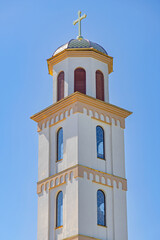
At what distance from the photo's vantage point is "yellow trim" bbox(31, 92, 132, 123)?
109ft

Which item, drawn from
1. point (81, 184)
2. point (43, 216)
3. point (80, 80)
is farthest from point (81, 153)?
point (80, 80)

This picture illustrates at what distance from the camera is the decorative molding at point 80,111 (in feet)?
109

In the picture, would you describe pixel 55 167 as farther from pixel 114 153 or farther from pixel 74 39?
pixel 74 39

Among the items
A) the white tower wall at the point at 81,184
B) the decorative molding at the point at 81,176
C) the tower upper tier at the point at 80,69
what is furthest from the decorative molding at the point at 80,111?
the decorative molding at the point at 81,176

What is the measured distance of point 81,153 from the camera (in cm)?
3209

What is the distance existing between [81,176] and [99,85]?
Answer: 20.2 ft

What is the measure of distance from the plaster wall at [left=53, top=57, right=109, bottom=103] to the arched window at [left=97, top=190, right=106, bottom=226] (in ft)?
18.4

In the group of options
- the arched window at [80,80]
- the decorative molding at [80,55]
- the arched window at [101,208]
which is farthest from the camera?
the decorative molding at [80,55]

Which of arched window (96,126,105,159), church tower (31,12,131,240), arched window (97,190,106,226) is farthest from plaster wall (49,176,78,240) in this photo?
arched window (96,126,105,159)

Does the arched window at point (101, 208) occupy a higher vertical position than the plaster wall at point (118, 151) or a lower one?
lower

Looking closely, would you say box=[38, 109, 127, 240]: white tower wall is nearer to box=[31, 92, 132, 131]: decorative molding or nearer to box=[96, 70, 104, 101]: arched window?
box=[31, 92, 132, 131]: decorative molding

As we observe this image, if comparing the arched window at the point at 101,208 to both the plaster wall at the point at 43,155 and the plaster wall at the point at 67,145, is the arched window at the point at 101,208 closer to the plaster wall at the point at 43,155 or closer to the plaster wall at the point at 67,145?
the plaster wall at the point at 67,145

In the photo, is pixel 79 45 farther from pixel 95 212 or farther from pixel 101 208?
pixel 95 212

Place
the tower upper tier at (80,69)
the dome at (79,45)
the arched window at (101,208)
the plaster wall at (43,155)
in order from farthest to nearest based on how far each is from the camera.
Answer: the dome at (79,45) → the tower upper tier at (80,69) → the plaster wall at (43,155) → the arched window at (101,208)
